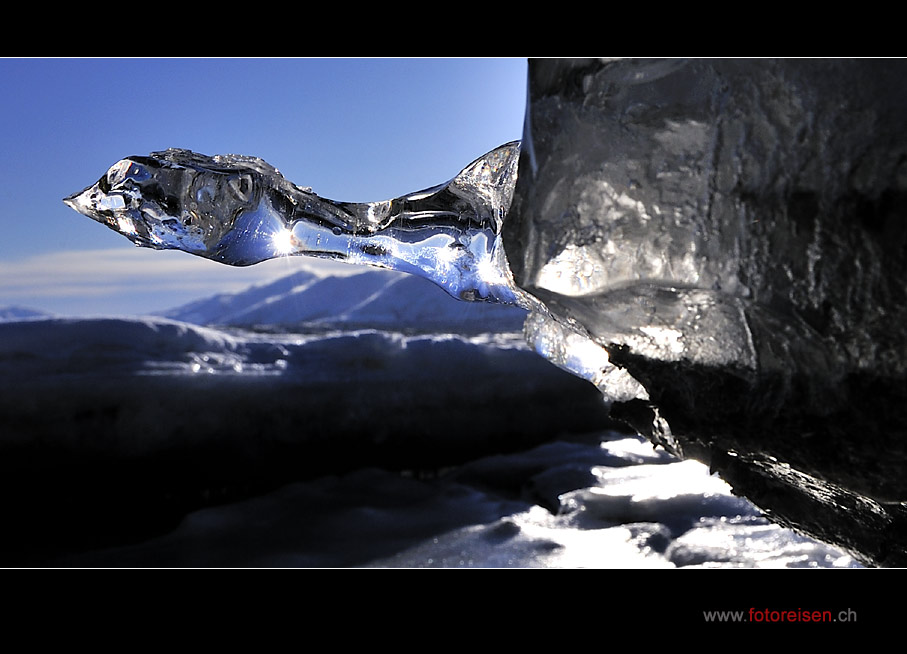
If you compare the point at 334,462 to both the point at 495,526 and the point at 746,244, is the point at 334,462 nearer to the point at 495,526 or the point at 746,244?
the point at 495,526

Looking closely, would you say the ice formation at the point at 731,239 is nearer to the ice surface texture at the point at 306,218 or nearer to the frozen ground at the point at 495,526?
the ice surface texture at the point at 306,218

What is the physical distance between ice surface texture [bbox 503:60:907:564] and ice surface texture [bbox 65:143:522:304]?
217 mm

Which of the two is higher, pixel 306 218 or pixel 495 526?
pixel 306 218

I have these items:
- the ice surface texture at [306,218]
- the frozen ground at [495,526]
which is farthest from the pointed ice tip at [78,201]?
the frozen ground at [495,526]

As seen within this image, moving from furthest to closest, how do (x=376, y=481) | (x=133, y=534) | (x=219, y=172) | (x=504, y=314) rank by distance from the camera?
(x=504, y=314), (x=376, y=481), (x=133, y=534), (x=219, y=172)

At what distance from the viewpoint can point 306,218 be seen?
1036 mm

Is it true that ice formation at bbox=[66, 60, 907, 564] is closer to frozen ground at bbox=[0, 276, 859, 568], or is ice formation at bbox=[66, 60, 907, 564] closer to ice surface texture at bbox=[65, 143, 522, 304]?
ice surface texture at bbox=[65, 143, 522, 304]

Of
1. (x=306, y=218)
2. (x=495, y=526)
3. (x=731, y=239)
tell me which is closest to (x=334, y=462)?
(x=495, y=526)

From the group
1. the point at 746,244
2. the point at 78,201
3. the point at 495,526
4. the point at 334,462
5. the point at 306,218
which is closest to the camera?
the point at 746,244

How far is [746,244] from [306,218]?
704mm

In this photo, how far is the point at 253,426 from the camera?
2281 millimetres

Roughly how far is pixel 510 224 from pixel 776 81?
36cm
